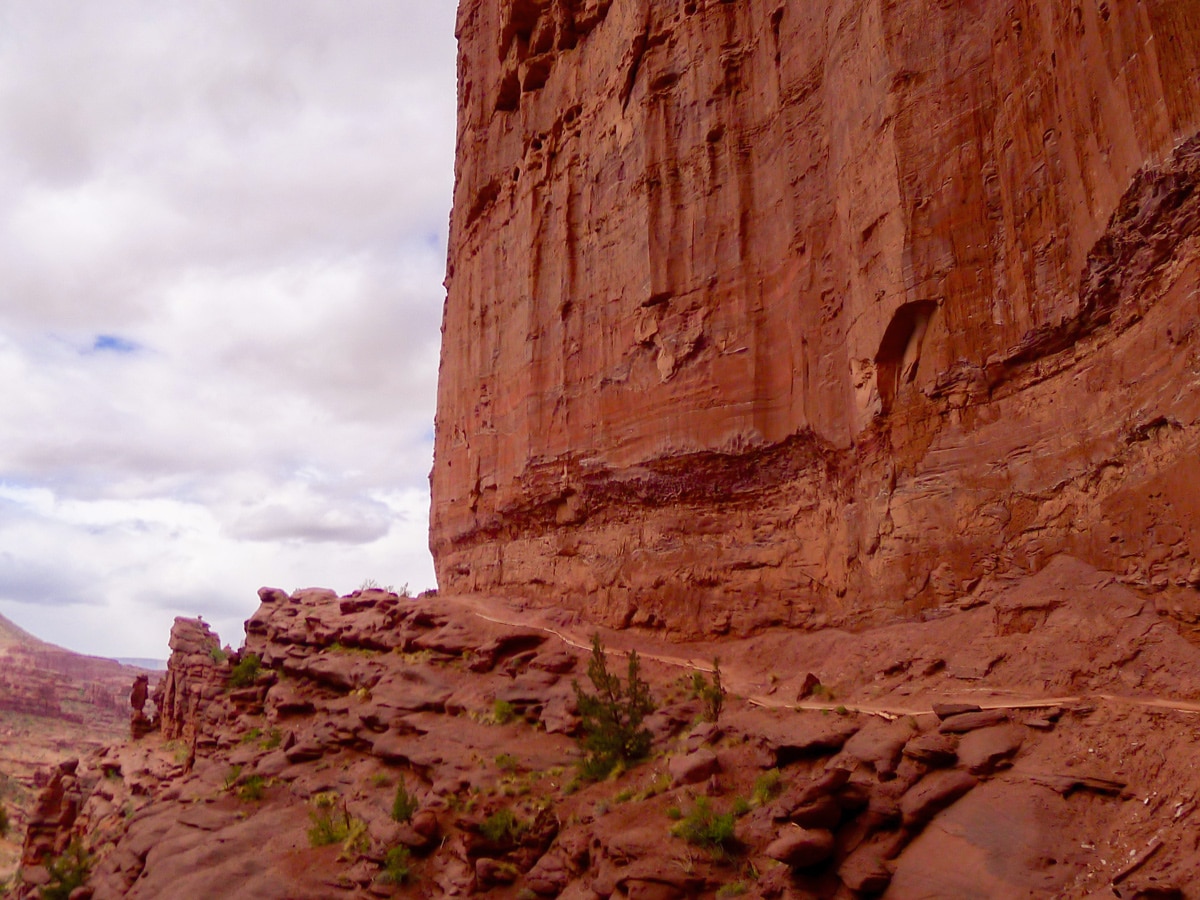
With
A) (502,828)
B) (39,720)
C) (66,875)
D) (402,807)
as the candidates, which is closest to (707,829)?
(502,828)

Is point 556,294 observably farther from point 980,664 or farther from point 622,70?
point 980,664

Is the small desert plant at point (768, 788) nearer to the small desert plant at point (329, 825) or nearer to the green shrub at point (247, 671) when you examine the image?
the small desert plant at point (329, 825)

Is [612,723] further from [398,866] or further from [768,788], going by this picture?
[398,866]

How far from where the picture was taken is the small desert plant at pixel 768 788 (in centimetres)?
1005

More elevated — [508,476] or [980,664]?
[508,476]

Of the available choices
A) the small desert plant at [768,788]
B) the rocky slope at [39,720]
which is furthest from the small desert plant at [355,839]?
the rocky slope at [39,720]

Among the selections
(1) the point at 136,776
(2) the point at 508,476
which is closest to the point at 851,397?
(2) the point at 508,476

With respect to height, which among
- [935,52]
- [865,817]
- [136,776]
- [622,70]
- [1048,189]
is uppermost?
[622,70]

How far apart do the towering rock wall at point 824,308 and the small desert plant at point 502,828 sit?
5.70 meters

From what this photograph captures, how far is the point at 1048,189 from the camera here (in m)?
11.0

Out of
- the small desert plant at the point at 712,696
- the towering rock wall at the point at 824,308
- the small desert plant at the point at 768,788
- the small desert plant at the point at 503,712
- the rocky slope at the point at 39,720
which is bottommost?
the rocky slope at the point at 39,720

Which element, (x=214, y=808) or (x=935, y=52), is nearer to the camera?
(x=935, y=52)

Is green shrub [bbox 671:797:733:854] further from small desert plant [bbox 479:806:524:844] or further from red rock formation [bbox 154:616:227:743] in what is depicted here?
red rock formation [bbox 154:616:227:743]

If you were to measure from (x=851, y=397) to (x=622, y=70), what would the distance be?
11.2m
